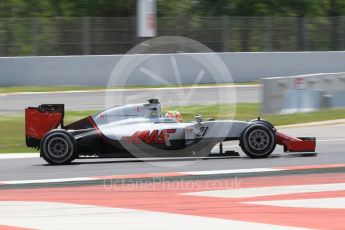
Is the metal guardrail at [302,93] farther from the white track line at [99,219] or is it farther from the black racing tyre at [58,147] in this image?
the white track line at [99,219]

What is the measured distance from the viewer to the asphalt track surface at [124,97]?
2208 cm

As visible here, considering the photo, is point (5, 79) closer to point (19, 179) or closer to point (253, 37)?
point (253, 37)

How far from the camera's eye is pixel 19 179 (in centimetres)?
1059

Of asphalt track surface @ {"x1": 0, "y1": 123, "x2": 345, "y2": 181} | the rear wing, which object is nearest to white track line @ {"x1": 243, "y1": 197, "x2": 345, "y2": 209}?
asphalt track surface @ {"x1": 0, "y1": 123, "x2": 345, "y2": 181}

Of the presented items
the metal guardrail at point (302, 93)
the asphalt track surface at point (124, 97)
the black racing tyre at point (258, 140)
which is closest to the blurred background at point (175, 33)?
the asphalt track surface at point (124, 97)

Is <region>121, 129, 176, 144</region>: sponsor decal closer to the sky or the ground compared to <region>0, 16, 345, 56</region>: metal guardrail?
closer to the ground

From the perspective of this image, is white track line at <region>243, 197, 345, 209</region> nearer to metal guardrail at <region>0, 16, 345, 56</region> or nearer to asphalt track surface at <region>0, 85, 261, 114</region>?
asphalt track surface at <region>0, 85, 261, 114</region>

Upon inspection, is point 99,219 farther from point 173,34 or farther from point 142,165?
point 173,34

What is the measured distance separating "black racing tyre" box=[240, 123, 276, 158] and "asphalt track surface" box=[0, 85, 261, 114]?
29.4ft

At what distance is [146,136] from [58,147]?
134cm

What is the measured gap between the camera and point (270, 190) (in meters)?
9.25

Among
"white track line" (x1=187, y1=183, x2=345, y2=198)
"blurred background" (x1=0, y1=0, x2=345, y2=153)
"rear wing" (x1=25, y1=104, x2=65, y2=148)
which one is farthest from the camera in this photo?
"blurred background" (x1=0, y1=0, x2=345, y2=153)

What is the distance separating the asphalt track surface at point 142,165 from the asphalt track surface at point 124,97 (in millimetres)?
8493

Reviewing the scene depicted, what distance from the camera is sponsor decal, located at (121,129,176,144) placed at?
37.7 ft
